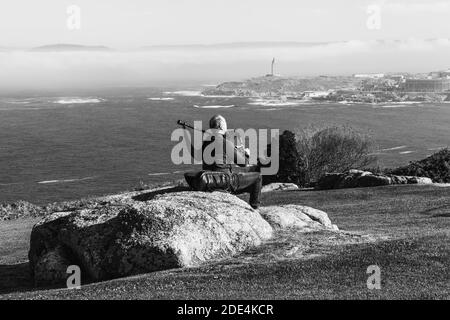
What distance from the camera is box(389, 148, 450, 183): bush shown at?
4069 cm

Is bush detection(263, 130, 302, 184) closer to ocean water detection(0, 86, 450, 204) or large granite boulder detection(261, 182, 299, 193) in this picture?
large granite boulder detection(261, 182, 299, 193)

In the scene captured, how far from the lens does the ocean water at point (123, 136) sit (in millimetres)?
80500

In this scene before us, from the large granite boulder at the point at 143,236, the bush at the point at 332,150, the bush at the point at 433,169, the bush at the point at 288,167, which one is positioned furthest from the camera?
the bush at the point at 332,150

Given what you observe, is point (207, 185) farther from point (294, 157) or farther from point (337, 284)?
point (294, 157)

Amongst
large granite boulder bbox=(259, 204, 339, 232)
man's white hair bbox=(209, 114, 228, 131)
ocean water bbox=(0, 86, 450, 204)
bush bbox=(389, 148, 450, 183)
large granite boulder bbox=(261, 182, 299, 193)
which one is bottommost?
ocean water bbox=(0, 86, 450, 204)

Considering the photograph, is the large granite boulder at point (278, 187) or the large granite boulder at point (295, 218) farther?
the large granite boulder at point (278, 187)

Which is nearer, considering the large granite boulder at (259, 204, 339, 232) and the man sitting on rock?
the man sitting on rock

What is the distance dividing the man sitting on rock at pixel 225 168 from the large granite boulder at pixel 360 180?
18.7 m

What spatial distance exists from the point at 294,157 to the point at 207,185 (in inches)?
1316

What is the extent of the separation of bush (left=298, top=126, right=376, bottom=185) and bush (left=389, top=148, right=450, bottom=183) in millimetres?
16262

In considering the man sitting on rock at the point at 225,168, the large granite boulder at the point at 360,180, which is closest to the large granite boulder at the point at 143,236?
the man sitting on rock at the point at 225,168

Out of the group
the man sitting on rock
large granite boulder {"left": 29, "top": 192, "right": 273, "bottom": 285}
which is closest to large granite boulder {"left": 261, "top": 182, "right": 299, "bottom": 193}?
the man sitting on rock

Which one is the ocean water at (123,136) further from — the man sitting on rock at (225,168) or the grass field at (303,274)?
the grass field at (303,274)

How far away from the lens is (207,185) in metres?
17.2
